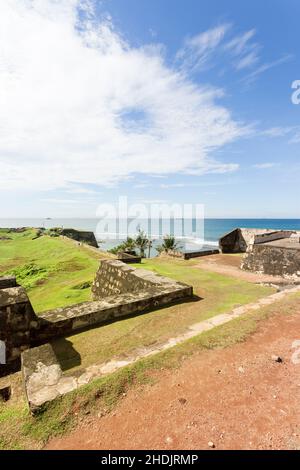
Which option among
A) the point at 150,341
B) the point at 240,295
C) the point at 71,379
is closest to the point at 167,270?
the point at 240,295

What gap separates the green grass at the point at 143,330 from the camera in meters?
4.64

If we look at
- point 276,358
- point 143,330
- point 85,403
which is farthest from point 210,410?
point 143,330

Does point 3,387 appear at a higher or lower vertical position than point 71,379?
lower

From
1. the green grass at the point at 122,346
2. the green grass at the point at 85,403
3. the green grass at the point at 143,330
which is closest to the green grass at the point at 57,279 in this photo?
the green grass at the point at 122,346

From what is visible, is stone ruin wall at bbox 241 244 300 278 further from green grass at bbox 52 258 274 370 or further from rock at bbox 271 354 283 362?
rock at bbox 271 354 283 362

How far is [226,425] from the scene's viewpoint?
2.85 meters

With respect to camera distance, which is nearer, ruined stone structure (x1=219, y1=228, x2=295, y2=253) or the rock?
the rock

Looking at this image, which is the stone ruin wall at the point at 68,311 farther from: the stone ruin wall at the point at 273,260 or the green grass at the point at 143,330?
the stone ruin wall at the point at 273,260

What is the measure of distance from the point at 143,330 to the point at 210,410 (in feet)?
8.87

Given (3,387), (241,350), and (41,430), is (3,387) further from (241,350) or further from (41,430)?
(241,350)

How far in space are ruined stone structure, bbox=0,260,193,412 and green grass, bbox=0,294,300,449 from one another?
19 centimetres

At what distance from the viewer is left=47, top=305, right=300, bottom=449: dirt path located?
267cm

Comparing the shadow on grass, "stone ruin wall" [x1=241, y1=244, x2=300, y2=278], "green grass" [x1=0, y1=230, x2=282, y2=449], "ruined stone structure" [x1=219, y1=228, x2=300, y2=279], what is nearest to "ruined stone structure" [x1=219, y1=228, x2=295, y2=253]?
"ruined stone structure" [x1=219, y1=228, x2=300, y2=279]
